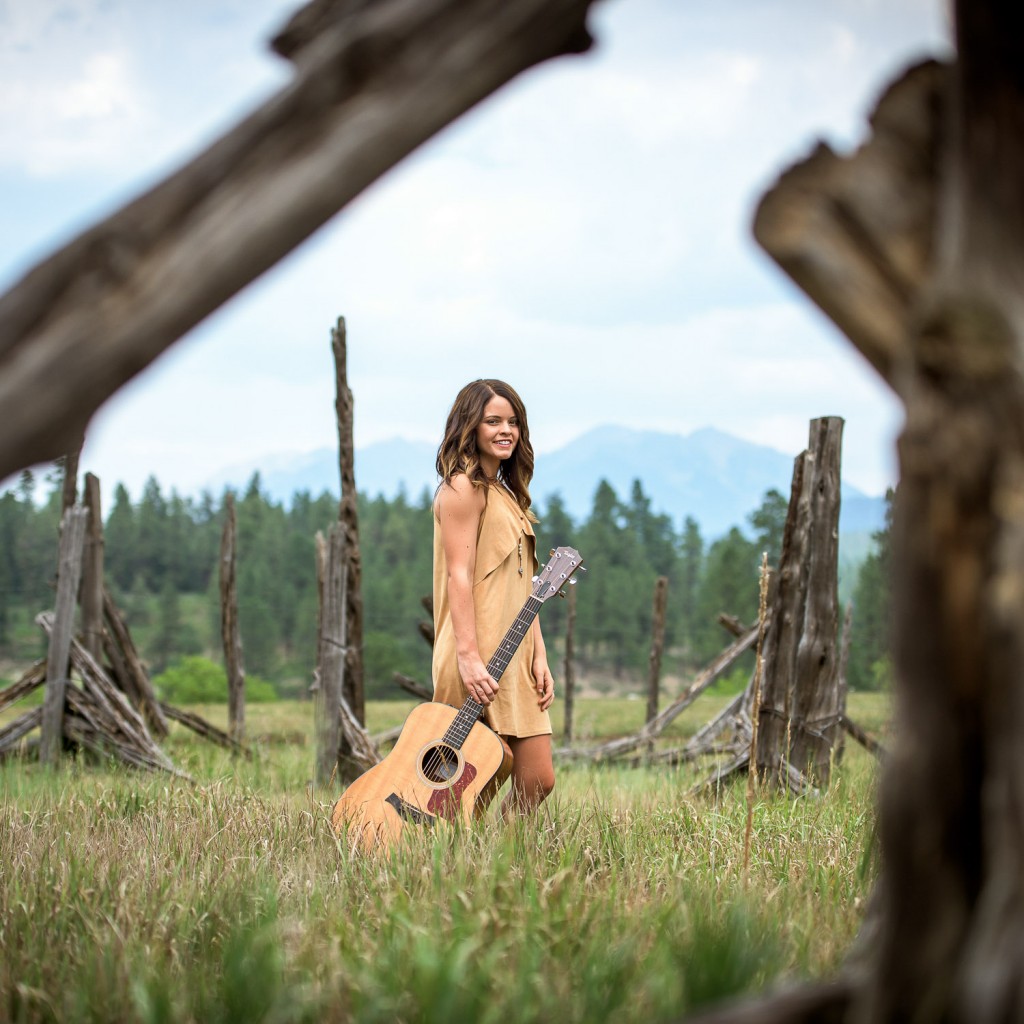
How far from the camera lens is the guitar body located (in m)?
4.09

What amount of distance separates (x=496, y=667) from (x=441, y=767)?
461 mm

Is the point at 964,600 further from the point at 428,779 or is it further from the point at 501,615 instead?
the point at 428,779

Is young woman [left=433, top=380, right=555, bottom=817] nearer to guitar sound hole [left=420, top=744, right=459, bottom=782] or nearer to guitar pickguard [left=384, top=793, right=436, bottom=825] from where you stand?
guitar sound hole [left=420, top=744, right=459, bottom=782]

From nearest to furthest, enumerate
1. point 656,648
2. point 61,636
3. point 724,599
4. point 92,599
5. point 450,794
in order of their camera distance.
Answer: point 450,794 → point 61,636 → point 92,599 → point 656,648 → point 724,599

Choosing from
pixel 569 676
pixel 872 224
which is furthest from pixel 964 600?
pixel 569 676

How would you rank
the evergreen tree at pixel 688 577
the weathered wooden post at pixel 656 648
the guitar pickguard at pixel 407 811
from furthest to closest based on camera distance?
the evergreen tree at pixel 688 577 < the weathered wooden post at pixel 656 648 < the guitar pickguard at pixel 407 811

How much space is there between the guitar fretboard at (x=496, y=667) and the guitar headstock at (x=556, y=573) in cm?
10

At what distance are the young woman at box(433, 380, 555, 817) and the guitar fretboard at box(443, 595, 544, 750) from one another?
0.18 ft

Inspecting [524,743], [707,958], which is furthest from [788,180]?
[524,743]

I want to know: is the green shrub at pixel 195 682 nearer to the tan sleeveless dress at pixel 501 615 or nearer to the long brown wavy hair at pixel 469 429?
the tan sleeveless dress at pixel 501 615

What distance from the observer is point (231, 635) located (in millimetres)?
11375

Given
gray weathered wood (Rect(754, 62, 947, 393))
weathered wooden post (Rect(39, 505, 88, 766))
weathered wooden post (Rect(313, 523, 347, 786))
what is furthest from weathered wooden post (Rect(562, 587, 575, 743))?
gray weathered wood (Rect(754, 62, 947, 393))

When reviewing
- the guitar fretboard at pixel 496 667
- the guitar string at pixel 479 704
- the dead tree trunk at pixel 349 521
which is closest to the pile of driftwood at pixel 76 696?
the dead tree trunk at pixel 349 521

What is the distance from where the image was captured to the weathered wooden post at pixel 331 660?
7082 millimetres
